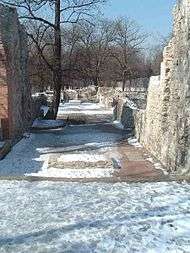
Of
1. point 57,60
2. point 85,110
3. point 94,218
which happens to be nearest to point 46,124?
point 57,60

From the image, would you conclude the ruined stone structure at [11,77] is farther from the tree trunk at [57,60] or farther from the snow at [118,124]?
the tree trunk at [57,60]

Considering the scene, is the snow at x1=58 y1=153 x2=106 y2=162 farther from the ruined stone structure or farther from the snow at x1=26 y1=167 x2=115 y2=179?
the ruined stone structure

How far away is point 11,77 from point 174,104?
22.0ft

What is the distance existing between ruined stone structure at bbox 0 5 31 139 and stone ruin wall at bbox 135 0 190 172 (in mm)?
4251

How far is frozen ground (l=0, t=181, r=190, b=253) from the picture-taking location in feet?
15.2

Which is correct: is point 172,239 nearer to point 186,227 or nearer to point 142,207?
point 186,227

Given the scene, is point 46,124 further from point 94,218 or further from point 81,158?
point 94,218

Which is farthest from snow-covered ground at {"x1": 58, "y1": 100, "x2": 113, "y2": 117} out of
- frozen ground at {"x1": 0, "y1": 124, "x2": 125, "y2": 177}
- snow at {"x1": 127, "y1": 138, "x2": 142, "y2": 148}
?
snow at {"x1": 127, "y1": 138, "x2": 142, "y2": 148}

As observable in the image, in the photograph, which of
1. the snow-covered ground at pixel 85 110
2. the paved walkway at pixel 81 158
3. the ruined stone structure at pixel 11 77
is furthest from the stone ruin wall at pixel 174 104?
the snow-covered ground at pixel 85 110

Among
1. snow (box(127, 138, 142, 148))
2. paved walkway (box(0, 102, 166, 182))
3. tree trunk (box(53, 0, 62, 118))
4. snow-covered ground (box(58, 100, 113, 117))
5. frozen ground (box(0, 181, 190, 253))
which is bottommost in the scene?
snow-covered ground (box(58, 100, 113, 117))

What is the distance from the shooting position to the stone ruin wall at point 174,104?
8.95m

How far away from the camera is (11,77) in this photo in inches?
609

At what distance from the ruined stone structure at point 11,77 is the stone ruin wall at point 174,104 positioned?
4251 mm

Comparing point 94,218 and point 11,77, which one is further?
point 11,77
